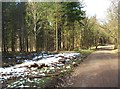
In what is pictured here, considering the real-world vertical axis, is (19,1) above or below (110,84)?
above

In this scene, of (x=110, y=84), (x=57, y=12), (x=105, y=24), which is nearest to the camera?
(x=110, y=84)

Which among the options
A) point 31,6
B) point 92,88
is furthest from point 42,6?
point 92,88

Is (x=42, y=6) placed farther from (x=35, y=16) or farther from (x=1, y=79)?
(x=1, y=79)

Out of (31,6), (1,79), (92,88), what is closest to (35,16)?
(31,6)

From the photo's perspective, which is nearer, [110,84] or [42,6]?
[110,84]

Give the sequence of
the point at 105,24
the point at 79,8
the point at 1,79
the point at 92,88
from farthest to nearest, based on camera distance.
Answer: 1. the point at 105,24
2. the point at 79,8
3. the point at 1,79
4. the point at 92,88

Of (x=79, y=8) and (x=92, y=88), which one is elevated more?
(x=79, y=8)

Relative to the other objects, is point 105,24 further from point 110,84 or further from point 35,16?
point 110,84

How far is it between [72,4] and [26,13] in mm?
9153

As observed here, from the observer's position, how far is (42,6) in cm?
5438

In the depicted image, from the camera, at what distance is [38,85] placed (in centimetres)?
1424

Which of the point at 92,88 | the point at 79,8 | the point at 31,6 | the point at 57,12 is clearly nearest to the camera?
the point at 92,88

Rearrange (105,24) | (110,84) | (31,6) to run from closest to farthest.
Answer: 1. (110,84)
2. (31,6)
3. (105,24)

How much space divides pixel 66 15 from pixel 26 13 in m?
7.90
